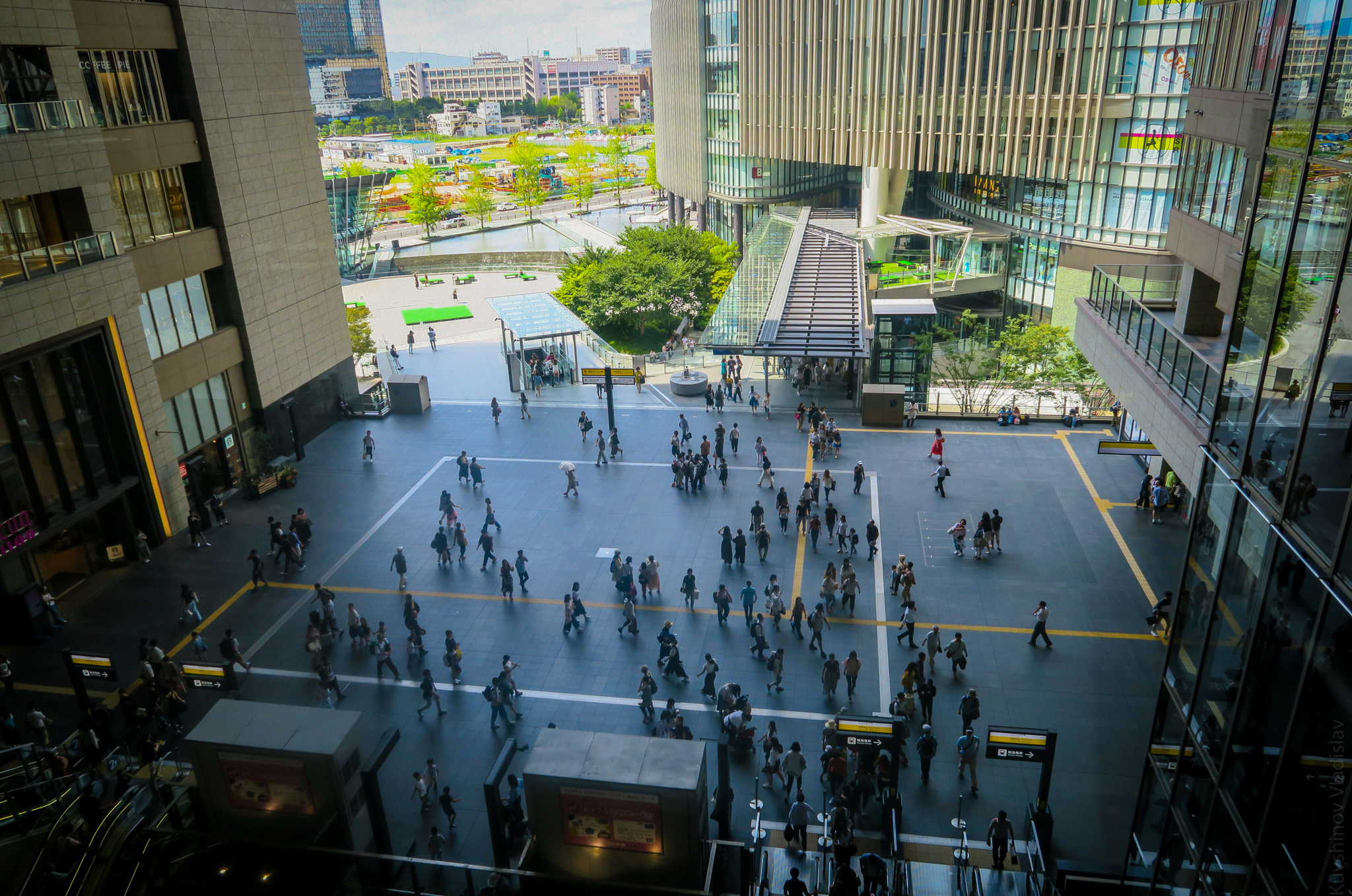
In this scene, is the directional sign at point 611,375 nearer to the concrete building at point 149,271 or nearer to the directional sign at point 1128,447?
the concrete building at point 149,271

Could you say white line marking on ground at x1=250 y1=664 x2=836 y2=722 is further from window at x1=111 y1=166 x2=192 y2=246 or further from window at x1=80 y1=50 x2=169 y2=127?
window at x1=80 y1=50 x2=169 y2=127

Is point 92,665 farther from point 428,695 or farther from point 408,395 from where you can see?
point 408,395

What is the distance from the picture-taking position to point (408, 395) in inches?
1278

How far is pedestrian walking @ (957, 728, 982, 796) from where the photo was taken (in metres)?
14.2

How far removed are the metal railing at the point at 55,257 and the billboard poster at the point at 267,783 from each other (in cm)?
1298

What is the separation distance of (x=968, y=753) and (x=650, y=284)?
37.7 meters

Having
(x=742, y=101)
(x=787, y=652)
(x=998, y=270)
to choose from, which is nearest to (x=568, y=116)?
(x=742, y=101)

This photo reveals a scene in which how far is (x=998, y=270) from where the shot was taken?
154 feet

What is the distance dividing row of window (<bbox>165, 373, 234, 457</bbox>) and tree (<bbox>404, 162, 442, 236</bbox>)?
202 feet

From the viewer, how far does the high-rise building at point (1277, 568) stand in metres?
6.37

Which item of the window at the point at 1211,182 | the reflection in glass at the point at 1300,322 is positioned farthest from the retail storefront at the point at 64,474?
the window at the point at 1211,182

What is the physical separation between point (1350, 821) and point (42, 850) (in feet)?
51.6

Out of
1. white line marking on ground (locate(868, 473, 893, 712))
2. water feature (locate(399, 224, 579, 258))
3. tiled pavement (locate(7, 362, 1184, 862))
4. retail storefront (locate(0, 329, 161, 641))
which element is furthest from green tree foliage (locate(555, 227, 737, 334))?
retail storefront (locate(0, 329, 161, 641))

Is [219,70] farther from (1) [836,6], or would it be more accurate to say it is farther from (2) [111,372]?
(1) [836,6]
